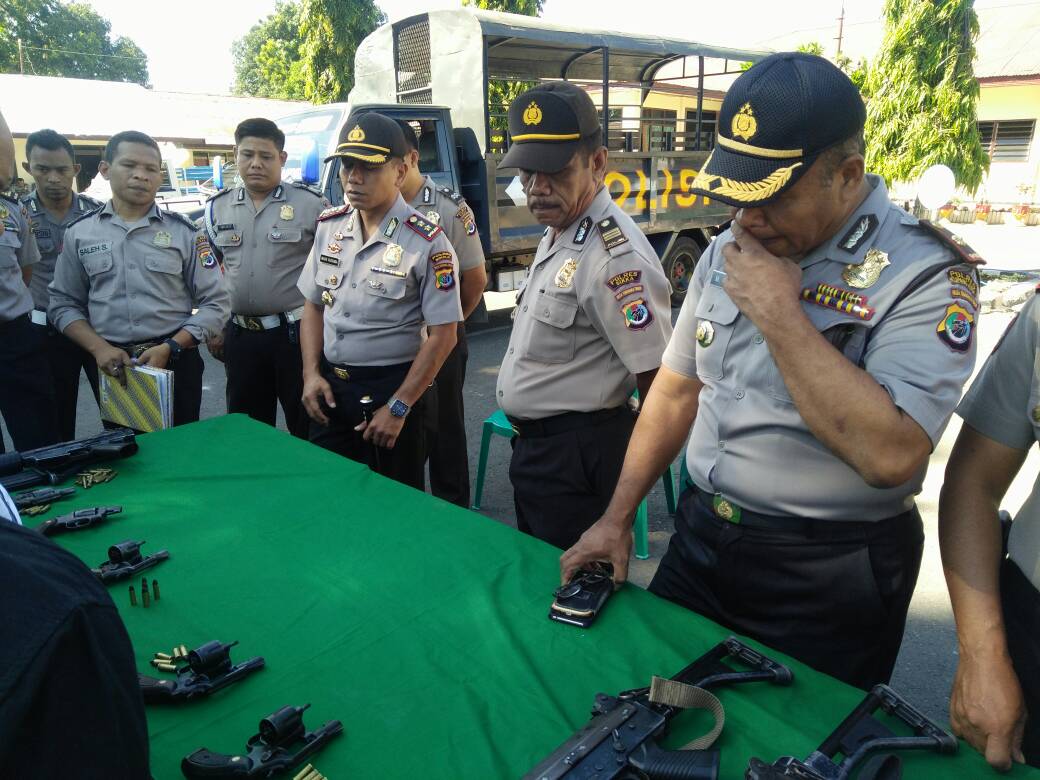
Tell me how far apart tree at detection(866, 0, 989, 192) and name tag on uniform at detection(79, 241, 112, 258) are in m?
10.9

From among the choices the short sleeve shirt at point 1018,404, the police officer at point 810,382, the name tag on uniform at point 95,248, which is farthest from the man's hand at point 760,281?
the name tag on uniform at point 95,248

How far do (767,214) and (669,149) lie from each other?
8131 mm

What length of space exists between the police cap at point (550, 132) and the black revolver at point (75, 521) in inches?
52.2

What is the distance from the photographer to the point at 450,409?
11.7 ft

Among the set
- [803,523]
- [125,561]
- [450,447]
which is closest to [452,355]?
[450,447]

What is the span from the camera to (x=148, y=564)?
5.02 ft

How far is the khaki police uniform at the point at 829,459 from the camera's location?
1138mm

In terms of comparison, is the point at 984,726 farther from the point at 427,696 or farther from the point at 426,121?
the point at 426,121

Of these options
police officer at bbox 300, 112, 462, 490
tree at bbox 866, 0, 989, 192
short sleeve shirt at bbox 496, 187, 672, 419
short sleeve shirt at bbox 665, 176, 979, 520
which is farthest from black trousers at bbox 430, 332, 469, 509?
tree at bbox 866, 0, 989, 192

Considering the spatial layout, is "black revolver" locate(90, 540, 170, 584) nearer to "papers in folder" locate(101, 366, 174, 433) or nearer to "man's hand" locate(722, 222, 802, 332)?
"papers in folder" locate(101, 366, 174, 433)

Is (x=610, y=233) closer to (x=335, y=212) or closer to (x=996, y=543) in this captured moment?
(x=996, y=543)

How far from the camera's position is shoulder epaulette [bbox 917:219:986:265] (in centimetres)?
117

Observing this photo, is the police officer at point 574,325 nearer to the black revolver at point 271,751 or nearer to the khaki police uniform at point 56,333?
the black revolver at point 271,751

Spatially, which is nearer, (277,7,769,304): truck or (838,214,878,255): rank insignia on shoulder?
(838,214,878,255): rank insignia on shoulder
